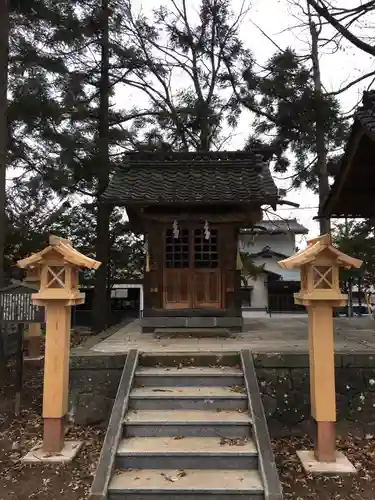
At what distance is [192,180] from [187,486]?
6.86 metres

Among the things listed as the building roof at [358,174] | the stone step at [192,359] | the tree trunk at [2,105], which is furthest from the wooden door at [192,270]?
the tree trunk at [2,105]

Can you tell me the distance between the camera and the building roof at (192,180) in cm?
874

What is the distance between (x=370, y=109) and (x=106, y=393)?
592 centimetres

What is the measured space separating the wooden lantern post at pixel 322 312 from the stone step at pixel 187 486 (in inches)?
45.2

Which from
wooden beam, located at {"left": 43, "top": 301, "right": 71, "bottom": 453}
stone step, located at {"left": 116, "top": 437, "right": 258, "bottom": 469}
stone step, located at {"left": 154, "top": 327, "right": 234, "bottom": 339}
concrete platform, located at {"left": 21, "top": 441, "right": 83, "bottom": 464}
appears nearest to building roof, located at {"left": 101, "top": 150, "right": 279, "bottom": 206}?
stone step, located at {"left": 154, "top": 327, "right": 234, "bottom": 339}

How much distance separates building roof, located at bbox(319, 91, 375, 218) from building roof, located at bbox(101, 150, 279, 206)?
4.78ft

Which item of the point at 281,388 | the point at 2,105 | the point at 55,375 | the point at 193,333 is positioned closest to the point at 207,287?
the point at 193,333

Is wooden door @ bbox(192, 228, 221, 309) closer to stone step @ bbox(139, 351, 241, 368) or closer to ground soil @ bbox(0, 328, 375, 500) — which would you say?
stone step @ bbox(139, 351, 241, 368)

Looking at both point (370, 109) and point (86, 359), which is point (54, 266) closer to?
point (86, 359)

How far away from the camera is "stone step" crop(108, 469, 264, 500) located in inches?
157

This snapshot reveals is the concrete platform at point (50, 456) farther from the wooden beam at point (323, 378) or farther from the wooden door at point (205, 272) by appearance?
the wooden door at point (205, 272)

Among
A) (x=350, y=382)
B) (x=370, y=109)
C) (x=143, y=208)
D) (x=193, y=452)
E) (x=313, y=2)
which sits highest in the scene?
(x=313, y=2)

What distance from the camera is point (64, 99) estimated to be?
12641 mm

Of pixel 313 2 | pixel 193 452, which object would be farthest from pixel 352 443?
pixel 313 2
